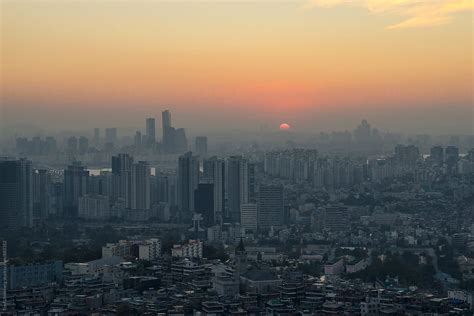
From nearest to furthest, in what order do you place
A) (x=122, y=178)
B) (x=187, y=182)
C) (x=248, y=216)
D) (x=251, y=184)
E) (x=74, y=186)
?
(x=248, y=216) → (x=251, y=184) → (x=187, y=182) → (x=74, y=186) → (x=122, y=178)

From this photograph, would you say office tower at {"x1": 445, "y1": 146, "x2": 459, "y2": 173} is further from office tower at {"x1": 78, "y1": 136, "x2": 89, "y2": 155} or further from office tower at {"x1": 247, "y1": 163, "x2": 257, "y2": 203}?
office tower at {"x1": 78, "y1": 136, "x2": 89, "y2": 155}

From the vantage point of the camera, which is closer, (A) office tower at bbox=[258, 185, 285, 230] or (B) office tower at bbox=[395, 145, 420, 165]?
(A) office tower at bbox=[258, 185, 285, 230]

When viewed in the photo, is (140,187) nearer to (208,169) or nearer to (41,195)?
(208,169)

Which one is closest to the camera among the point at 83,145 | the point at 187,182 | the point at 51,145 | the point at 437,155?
the point at 187,182

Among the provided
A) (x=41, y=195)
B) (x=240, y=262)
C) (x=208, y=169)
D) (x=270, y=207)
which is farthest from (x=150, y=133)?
(x=240, y=262)

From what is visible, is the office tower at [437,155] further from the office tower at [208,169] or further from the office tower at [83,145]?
the office tower at [83,145]

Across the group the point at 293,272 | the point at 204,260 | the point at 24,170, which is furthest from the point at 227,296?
the point at 24,170

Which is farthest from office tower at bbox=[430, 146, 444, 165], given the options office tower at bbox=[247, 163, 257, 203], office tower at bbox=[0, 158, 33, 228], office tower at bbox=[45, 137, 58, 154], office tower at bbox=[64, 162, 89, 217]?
office tower at bbox=[0, 158, 33, 228]
